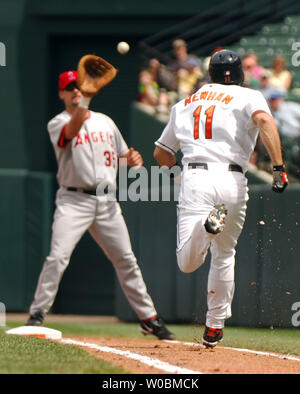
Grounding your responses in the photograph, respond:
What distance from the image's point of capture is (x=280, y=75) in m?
11.3

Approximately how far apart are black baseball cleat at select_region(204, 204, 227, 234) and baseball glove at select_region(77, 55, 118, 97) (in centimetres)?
142

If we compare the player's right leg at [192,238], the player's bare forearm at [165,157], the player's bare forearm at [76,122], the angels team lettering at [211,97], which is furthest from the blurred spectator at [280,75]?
the player's right leg at [192,238]

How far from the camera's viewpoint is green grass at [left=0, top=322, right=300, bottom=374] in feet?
16.2

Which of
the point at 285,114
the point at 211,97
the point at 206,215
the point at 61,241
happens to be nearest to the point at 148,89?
the point at 285,114

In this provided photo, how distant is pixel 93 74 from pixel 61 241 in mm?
1259

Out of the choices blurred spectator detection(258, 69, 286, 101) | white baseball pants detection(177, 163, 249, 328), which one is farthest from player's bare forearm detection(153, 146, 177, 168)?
blurred spectator detection(258, 69, 286, 101)

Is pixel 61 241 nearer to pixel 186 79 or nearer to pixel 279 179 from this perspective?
pixel 279 179

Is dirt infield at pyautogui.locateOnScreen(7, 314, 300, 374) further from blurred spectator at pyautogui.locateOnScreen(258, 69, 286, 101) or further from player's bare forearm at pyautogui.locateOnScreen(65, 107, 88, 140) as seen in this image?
blurred spectator at pyautogui.locateOnScreen(258, 69, 286, 101)

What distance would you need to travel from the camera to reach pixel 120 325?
10031 millimetres

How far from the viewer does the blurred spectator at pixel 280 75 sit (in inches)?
440

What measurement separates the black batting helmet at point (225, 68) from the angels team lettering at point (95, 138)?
51.7 inches

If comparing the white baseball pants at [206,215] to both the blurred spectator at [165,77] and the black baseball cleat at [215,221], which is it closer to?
the black baseball cleat at [215,221]

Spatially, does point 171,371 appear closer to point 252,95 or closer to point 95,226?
point 252,95

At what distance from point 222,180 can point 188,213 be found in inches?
11.8
